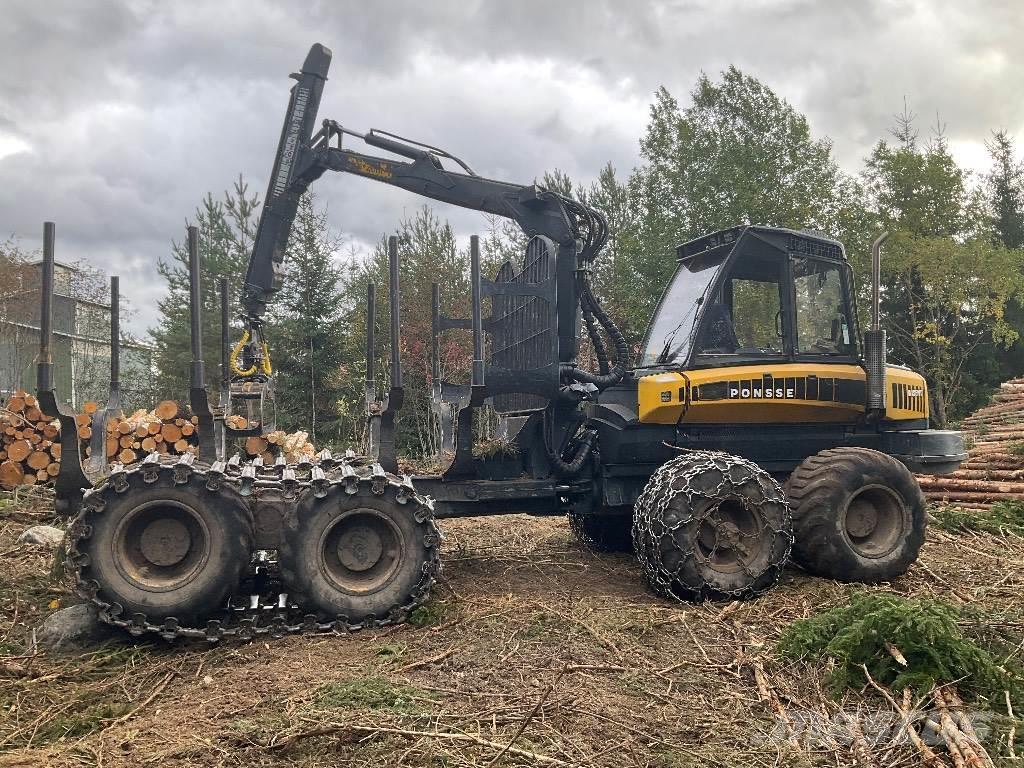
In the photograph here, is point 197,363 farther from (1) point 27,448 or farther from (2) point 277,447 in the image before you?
(1) point 27,448

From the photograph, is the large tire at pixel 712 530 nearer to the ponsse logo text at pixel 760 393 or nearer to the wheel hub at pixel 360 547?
the ponsse logo text at pixel 760 393

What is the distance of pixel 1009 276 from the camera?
75.9ft

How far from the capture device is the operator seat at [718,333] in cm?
625

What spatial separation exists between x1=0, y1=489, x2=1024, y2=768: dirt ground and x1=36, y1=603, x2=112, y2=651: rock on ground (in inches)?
4.6

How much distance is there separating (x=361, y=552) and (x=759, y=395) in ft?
10.1

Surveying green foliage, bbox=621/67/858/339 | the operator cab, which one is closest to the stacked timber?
the operator cab

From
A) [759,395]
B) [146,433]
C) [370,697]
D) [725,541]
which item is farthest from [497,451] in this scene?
[146,433]

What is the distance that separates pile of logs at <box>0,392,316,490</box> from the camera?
973 cm

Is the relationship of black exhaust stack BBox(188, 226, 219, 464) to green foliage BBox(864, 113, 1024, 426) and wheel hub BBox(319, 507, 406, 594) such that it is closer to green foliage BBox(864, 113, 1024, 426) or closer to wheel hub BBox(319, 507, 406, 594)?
wheel hub BBox(319, 507, 406, 594)

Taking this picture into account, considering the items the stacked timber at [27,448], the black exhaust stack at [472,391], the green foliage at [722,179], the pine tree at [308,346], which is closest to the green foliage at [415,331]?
the pine tree at [308,346]

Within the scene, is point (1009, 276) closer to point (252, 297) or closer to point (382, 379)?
point (382, 379)

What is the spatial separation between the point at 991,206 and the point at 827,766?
115ft

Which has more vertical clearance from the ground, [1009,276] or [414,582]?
[1009,276]

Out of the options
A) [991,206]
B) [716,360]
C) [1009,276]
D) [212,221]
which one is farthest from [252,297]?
[991,206]
